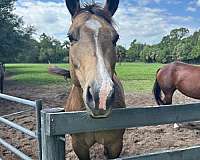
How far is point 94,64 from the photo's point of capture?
2129 mm

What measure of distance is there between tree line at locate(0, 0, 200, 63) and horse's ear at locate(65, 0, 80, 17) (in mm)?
335

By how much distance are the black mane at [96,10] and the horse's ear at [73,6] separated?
0.13ft

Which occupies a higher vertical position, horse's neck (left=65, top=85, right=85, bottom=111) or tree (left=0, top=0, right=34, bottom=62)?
tree (left=0, top=0, right=34, bottom=62)

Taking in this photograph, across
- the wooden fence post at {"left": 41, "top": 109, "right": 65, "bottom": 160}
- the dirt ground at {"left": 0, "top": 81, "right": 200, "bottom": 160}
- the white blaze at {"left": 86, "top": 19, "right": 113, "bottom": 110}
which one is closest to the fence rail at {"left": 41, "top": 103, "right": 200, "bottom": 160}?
the wooden fence post at {"left": 41, "top": 109, "right": 65, "bottom": 160}

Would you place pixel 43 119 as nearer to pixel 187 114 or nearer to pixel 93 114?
pixel 93 114

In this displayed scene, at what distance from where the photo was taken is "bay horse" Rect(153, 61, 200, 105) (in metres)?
7.54

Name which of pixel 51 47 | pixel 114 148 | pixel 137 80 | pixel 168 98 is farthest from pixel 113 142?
pixel 51 47

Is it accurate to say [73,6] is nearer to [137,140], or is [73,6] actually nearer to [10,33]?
[137,140]

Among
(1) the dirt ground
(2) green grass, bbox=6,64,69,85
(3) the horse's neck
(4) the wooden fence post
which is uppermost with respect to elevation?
(3) the horse's neck

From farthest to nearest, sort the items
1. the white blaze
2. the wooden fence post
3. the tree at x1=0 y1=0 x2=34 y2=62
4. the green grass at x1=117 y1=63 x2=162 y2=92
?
the tree at x1=0 y1=0 x2=34 y2=62, the green grass at x1=117 y1=63 x2=162 y2=92, the wooden fence post, the white blaze

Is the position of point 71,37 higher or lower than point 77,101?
higher

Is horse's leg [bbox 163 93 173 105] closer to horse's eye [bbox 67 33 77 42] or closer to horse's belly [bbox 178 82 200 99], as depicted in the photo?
horse's belly [bbox 178 82 200 99]

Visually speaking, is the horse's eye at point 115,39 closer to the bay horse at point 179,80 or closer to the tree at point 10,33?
the bay horse at point 179,80

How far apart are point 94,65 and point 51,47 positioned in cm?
6017
